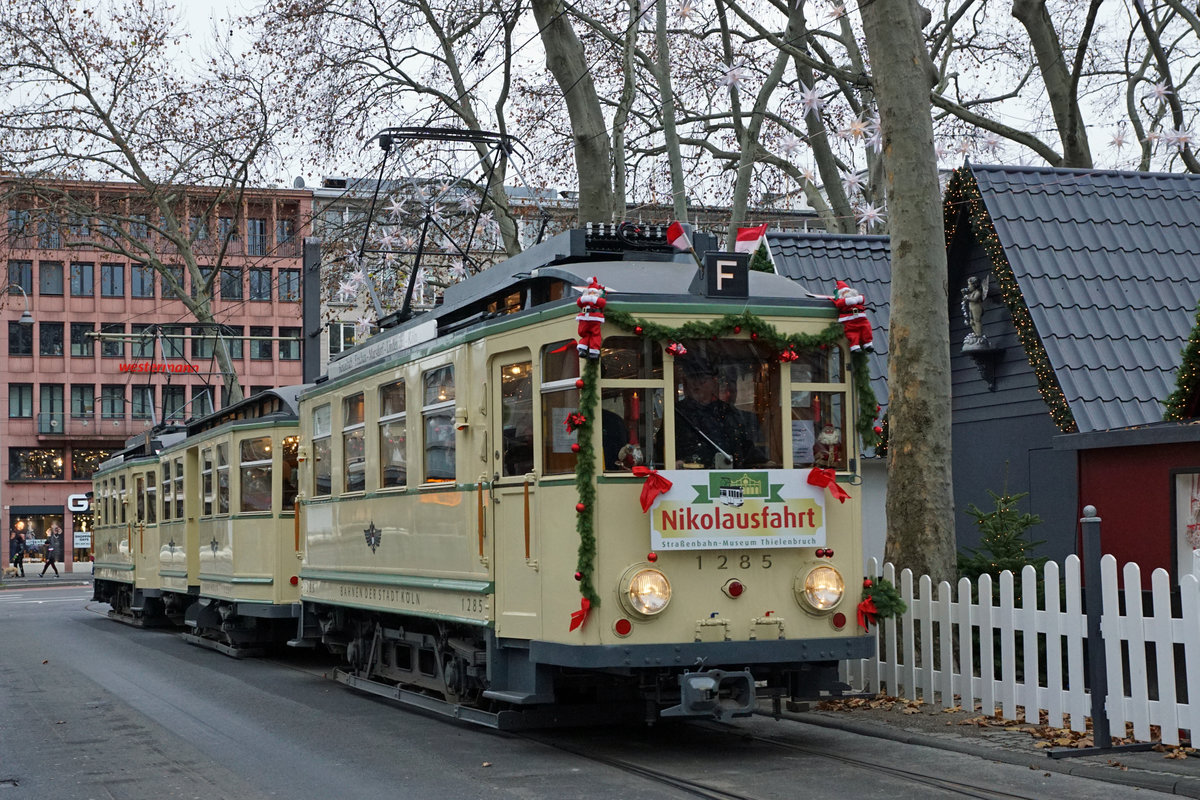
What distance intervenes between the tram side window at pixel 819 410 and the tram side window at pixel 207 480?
1255 centimetres

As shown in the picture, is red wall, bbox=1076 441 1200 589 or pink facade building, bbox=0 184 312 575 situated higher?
pink facade building, bbox=0 184 312 575

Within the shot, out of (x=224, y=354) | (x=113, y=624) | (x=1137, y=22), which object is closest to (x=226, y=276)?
(x=224, y=354)

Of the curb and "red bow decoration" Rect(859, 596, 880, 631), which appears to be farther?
"red bow decoration" Rect(859, 596, 880, 631)

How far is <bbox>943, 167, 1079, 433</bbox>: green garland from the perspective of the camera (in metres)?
15.5

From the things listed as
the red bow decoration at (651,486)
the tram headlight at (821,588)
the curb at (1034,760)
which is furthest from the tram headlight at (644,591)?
the curb at (1034,760)

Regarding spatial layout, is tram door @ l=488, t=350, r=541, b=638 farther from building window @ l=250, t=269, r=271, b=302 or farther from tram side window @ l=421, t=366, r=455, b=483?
building window @ l=250, t=269, r=271, b=302

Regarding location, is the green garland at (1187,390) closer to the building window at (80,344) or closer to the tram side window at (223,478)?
the tram side window at (223,478)

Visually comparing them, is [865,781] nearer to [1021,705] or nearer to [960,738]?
[960,738]

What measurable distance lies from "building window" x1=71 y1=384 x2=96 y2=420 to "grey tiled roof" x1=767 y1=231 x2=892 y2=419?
5586cm

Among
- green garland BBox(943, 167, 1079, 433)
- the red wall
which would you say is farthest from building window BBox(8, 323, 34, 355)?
the red wall

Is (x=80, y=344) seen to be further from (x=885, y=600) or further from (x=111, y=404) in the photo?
(x=885, y=600)

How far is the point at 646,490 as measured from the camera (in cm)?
941

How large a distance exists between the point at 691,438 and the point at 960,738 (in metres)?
2.72

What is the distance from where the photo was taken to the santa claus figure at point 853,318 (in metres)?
10.0
